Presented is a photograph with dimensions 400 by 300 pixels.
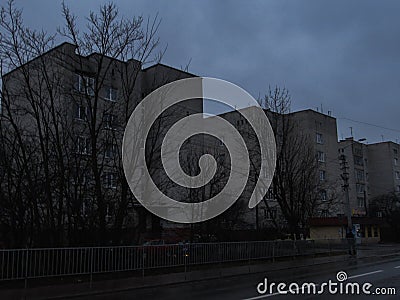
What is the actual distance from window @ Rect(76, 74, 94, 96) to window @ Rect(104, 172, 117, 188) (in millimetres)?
3057

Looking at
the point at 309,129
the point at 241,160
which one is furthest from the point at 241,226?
the point at 309,129

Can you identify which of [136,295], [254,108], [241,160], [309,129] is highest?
[309,129]

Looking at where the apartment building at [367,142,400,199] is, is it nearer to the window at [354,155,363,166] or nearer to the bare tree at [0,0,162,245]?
the window at [354,155,363,166]

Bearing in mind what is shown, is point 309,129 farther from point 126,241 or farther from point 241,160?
point 126,241

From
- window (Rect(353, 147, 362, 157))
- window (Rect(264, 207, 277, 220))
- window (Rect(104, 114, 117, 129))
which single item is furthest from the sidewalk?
window (Rect(353, 147, 362, 157))

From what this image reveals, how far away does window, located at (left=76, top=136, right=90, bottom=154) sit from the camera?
16156mm

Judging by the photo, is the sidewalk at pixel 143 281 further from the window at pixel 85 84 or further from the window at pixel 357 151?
the window at pixel 357 151

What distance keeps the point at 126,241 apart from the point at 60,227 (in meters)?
2.62

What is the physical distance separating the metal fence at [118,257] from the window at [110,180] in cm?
285

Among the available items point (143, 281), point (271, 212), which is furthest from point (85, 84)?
point (271, 212)

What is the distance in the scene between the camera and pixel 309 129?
56000mm

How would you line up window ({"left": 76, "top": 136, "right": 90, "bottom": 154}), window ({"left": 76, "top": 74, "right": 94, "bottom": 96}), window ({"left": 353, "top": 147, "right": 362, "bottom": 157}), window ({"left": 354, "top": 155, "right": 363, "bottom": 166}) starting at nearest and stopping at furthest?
window ({"left": 76, "top": 74, "right": 94, "bottom": 96}), window ({"left": 76, "top": 136, "right": 90, "bottom": 154}), window ({"left": 354, "top": 155, "right": 363, "bottom": 166}), window ({"left": 353, "top": 147, "right": 362, "bottom": 157})

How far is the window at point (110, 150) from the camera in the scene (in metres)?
16.6

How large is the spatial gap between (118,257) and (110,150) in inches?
166
